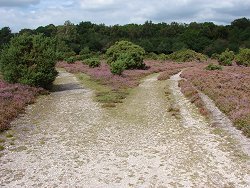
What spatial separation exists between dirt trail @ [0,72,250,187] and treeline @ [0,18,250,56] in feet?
230

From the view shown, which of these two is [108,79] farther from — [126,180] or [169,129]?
[126,180]

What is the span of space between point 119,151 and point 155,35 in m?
136

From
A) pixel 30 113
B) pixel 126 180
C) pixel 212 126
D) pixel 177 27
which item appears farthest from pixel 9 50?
pixel 177 27

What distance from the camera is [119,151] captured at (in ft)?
57.1

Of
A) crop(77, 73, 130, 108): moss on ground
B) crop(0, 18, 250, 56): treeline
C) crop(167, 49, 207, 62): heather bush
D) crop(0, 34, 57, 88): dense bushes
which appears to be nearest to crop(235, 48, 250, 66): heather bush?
crop(167, 49, 207, 62): heather bush

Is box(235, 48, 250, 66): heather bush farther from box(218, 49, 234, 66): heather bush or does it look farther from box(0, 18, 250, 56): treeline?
box(0, 18, 250, 56): treeline

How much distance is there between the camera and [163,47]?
116 m

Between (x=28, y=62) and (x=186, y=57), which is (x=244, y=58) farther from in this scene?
(x=28, y=62)

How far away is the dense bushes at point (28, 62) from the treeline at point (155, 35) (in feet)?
186

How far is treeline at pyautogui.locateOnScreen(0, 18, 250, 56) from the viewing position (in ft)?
373

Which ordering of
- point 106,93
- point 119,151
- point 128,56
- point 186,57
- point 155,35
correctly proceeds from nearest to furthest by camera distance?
point 119,151
point 106,93
point 128,56
point 186,57
point 155,35

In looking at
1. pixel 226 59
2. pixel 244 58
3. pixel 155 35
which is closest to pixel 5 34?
pixel 155 35

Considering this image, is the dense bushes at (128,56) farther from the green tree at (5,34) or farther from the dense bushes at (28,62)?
the green tree at (5,34)

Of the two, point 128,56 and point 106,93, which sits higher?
point 128,56
